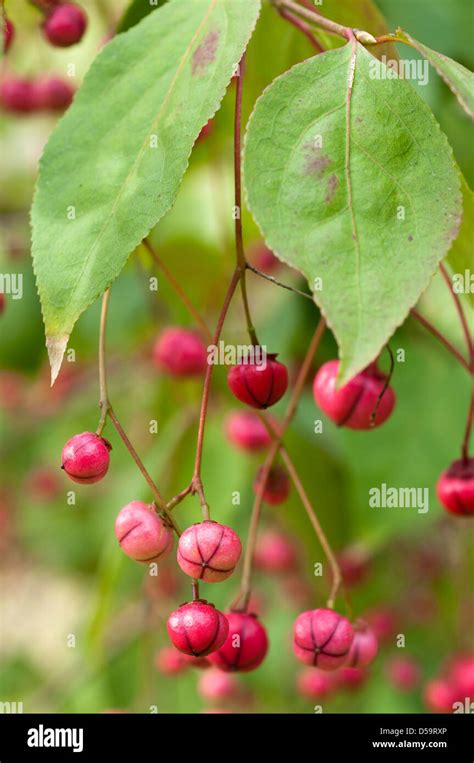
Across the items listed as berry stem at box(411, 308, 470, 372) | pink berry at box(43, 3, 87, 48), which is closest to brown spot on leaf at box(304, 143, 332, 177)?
berry stem at box(411, 308, 470, 372)

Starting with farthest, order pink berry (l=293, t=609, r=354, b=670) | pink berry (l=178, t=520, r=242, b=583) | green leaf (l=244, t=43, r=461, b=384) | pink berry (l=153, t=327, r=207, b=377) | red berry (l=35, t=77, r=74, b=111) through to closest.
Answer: red berry (l=35, t=77, r=74, b=111)
pink berry (l=153, t=327, r=207, b=377)
pink berry (l=293, t=609, r=354, b=670)
pink berry (l=178, t=520, r=242, b=583)
green leaf (l=244, t=43, r=461, b=384)

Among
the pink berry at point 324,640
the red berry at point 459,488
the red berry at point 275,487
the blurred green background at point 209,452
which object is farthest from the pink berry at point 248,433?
the pink berry at point 324,640

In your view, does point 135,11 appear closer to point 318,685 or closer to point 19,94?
point 19,94

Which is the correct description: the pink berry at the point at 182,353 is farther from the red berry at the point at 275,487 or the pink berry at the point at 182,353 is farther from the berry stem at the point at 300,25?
the berry stem at the point at 300,25

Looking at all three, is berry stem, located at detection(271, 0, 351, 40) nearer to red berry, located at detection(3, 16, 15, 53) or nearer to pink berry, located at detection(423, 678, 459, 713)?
red berry, located at detection(3, 16, 15, 53)

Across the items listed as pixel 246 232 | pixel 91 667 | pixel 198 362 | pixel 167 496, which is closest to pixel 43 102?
pixel 246 232

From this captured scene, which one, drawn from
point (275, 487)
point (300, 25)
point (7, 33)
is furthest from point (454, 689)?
point (7, 33)

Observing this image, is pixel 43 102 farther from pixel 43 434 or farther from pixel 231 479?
pixel 43 434
